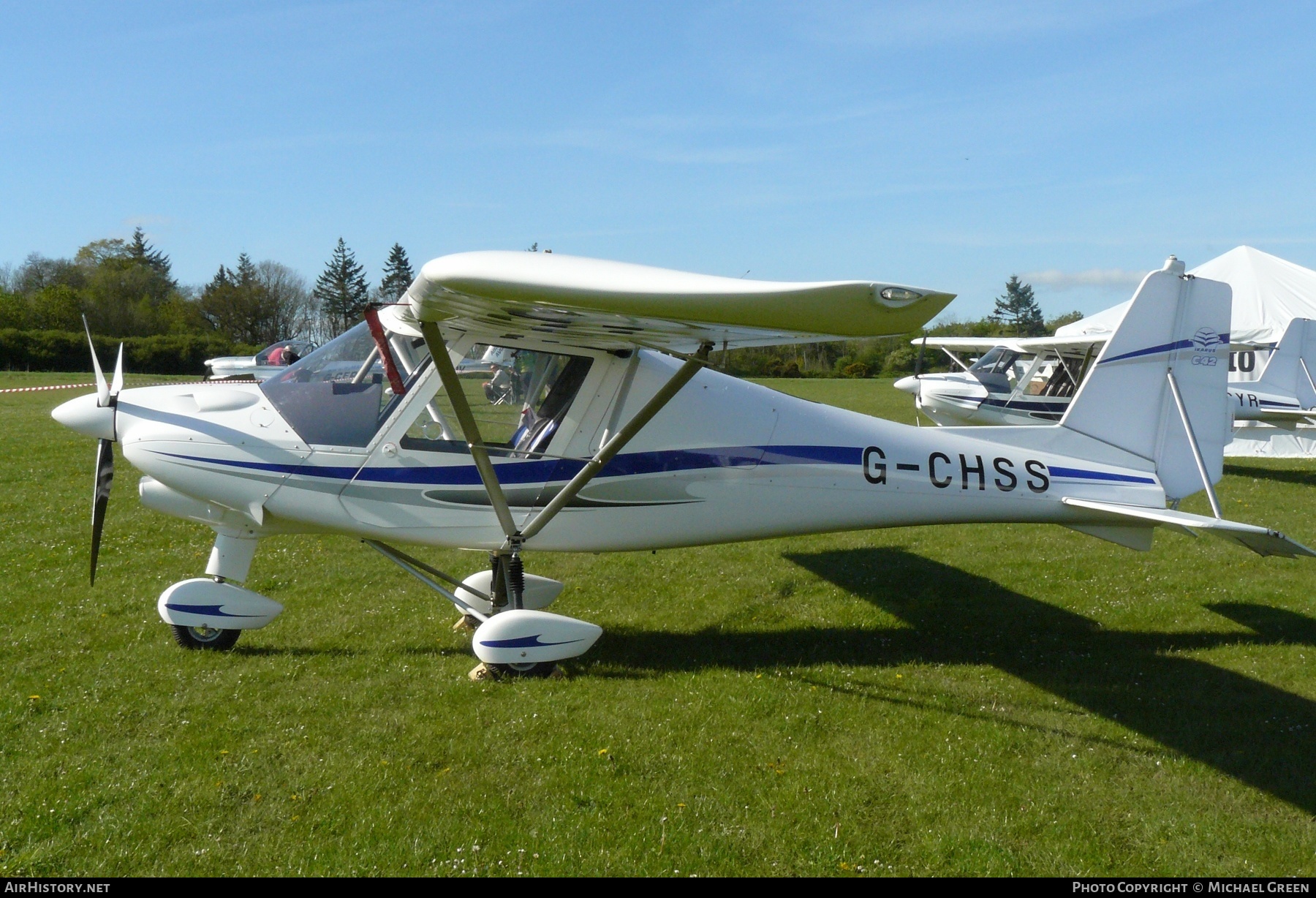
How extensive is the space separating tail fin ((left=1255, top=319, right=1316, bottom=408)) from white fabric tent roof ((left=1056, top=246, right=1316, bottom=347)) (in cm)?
284

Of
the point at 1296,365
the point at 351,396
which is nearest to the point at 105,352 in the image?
the point at 351,396

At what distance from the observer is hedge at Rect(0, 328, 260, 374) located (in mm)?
43000

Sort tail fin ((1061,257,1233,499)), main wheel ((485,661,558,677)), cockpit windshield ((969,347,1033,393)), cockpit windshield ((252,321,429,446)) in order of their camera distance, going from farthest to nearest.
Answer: cockpit windshield ((969,347,1033,393)) < tail fin ((1061,257,1233,499)) < cockpit windshield ((252,321,429,446)) < main wheel ((485,661,558,677))

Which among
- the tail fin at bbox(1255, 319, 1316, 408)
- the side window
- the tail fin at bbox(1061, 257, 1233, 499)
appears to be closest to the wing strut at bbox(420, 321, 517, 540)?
the side window

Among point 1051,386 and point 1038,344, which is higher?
point 1038,344

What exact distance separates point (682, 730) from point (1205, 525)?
10.5 feet

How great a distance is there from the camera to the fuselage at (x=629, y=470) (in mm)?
5578

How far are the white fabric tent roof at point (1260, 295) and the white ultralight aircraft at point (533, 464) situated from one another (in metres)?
15.5

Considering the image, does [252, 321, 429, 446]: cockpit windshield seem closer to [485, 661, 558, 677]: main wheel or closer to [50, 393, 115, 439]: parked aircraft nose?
[50, 393, 115, 439]: parked aircraft nose

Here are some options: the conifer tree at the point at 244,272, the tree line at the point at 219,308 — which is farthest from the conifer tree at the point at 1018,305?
the conifer tree at the point at 244,272

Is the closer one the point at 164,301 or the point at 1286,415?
the point at 1286,415

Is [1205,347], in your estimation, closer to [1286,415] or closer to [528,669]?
[528,669]

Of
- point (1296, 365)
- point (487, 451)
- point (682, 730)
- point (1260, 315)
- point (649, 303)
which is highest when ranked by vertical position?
point (1260, 315)

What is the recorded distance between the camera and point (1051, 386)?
17.4 metres
